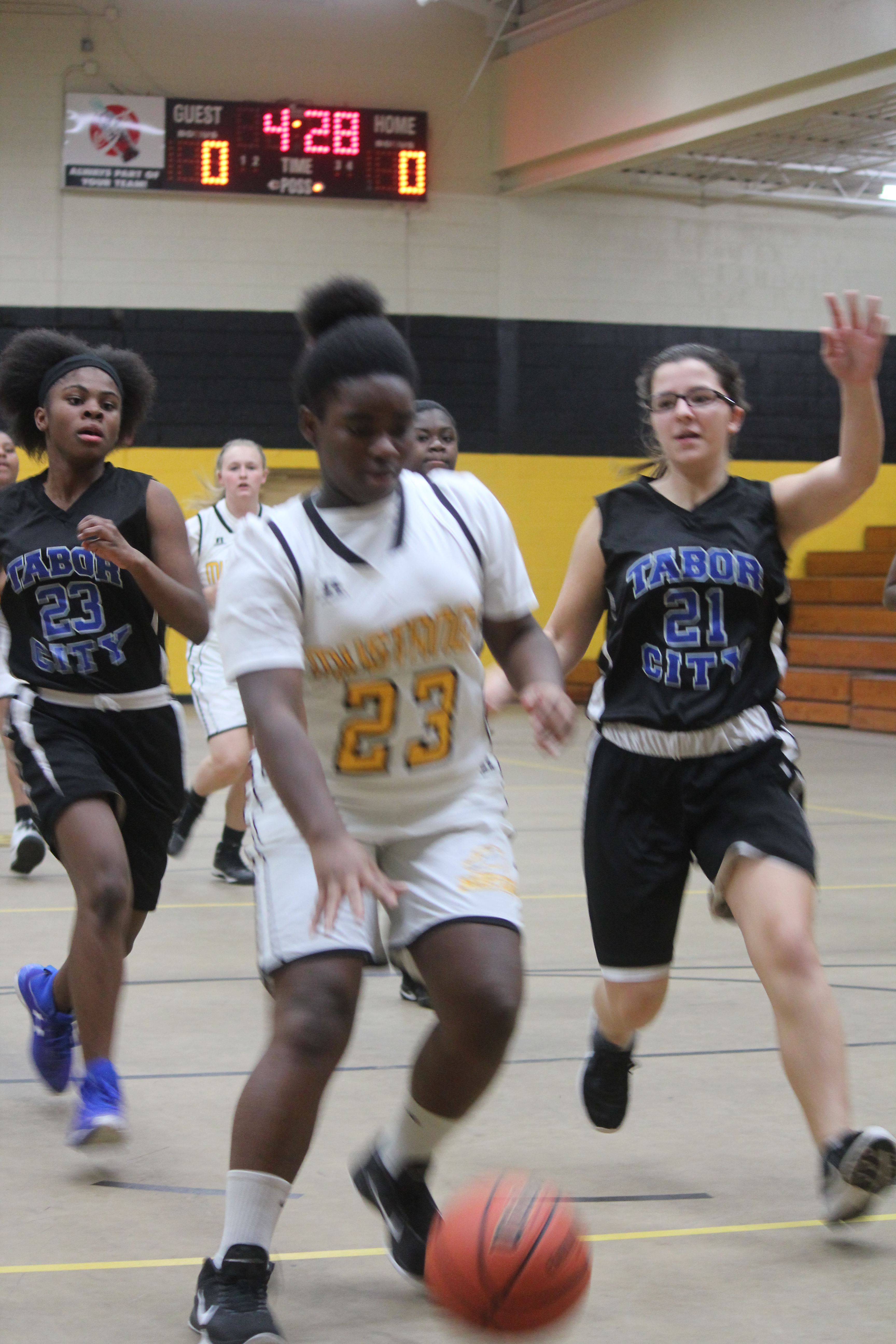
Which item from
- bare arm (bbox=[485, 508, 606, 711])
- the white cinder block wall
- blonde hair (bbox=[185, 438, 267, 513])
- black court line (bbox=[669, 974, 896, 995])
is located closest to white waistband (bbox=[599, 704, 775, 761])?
bare arm (bbox=[485, 508, 606, 711])

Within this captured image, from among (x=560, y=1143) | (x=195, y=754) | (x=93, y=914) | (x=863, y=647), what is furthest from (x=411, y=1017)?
(x=863, y=647)

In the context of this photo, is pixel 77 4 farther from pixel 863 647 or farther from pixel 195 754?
pixel 863 647

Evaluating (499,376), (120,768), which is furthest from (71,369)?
(499,376)

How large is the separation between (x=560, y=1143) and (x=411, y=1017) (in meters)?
1.21

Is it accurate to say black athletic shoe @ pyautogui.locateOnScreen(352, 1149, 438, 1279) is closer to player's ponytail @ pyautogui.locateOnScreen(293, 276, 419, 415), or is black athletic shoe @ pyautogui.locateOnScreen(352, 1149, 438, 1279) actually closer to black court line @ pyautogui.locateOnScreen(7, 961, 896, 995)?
player's ponytail @ pyautogui.locateOnScreen(293, 276, 419, 415)

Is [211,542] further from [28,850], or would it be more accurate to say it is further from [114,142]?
[114,142]

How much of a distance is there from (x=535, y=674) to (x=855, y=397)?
956mm

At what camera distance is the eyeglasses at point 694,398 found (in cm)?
343

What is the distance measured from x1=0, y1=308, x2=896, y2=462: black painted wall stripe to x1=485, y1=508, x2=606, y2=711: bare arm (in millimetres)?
11671

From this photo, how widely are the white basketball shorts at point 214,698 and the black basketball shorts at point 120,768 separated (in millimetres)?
2791

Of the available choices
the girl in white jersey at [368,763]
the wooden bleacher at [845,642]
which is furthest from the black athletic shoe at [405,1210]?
the wooden bleacher at [845,642]

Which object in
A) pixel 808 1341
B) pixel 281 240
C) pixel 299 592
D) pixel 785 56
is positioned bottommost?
pixel 808 1341

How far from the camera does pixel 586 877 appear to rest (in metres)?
3.44

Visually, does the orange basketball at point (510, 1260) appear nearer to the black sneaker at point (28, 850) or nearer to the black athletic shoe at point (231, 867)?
the black athletic shoe at point (231, 867)
